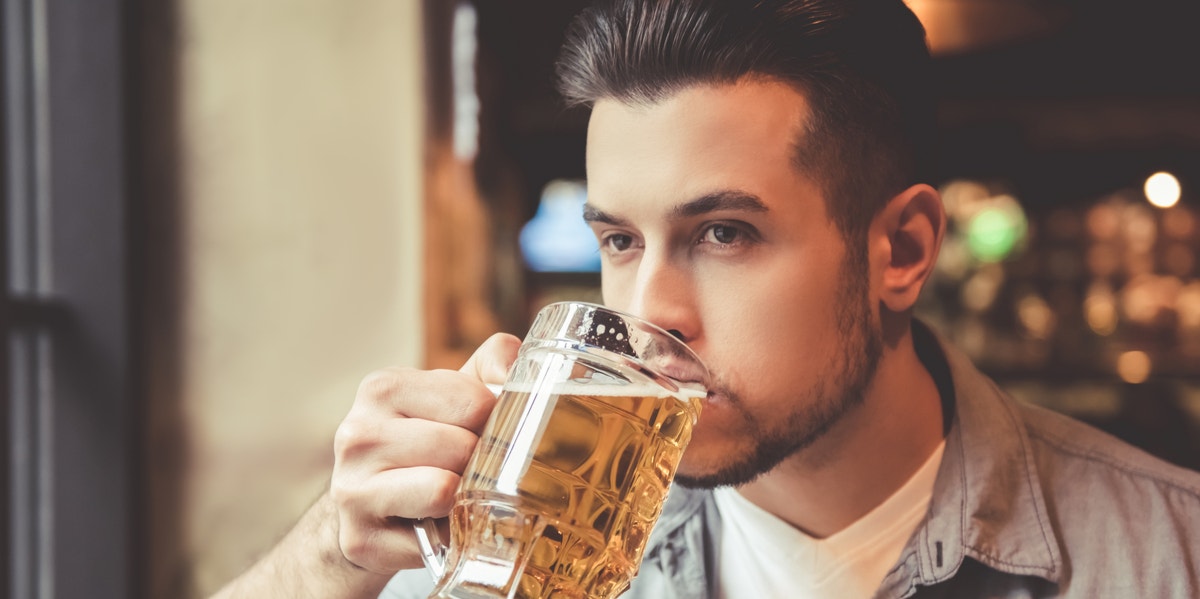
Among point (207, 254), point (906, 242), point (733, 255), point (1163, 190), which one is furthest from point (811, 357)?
point (1163, 190)

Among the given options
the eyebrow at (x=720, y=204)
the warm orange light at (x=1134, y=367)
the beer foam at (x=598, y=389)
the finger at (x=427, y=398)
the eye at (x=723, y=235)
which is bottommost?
the warm orange light at (x=1134, y=367)

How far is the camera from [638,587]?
5.56 feet

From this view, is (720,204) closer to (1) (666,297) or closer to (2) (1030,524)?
(1) (666,297)

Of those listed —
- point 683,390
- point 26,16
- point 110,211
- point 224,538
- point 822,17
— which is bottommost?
point 224,538

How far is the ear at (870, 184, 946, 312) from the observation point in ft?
5.35

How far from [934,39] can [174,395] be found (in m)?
2.43

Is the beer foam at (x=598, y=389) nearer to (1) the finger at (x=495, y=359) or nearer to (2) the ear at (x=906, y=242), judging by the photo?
(1) the finger at (x=495, y=359)

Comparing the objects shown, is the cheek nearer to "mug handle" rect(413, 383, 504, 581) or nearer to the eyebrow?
the eyebrow

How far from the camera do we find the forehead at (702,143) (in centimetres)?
143

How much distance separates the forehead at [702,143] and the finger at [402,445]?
0.52 m

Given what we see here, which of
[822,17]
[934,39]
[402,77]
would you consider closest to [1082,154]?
[934,39]

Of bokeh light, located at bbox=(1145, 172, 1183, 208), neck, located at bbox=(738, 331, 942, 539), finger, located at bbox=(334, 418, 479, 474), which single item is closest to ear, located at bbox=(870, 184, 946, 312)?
neck, located at bbox=(738, 331, 942, 539)

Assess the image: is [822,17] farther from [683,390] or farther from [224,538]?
[224,538]

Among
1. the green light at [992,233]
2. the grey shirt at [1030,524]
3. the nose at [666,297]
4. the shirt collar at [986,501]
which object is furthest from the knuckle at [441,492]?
the green light at [992,233]
